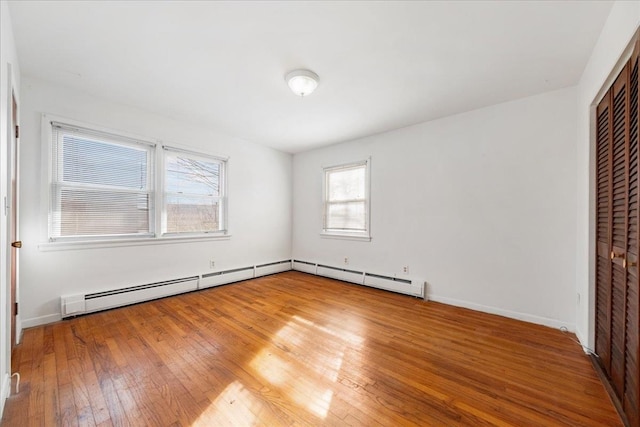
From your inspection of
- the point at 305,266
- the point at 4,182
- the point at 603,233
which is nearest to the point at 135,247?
the point at 4,182

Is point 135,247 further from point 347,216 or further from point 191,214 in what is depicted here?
point 347,216

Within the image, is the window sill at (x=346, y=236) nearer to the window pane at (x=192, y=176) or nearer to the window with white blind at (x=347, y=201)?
the window with white blind at (x=347, y=201)

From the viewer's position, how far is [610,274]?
185cm

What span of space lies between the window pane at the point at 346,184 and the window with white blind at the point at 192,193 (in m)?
1.97

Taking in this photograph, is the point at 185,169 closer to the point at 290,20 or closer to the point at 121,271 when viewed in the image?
the point at 121,271

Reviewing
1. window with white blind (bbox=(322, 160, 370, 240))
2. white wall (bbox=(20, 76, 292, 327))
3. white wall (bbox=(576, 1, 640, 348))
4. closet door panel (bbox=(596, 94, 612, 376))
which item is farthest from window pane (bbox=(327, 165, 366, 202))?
closet door panel (bbox=(596, 94, 612, 376))

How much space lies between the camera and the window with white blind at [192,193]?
3.76m

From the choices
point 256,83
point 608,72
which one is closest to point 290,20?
point 256,83

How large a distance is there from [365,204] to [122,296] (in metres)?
3.66

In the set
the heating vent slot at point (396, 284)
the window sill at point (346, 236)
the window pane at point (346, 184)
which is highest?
the window pane at point (346, 184)

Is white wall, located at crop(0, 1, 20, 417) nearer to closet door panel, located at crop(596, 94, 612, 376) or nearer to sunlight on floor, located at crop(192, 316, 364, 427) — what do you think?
sunlight on floor, located at crop(192, 316, 364, 427)

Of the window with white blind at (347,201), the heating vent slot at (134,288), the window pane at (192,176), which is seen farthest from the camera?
the window with white blind at (347,201)

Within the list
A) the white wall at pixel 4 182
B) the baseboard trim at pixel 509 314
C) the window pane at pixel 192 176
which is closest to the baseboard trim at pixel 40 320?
the white wall at pixel 4 182

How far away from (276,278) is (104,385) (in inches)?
121
